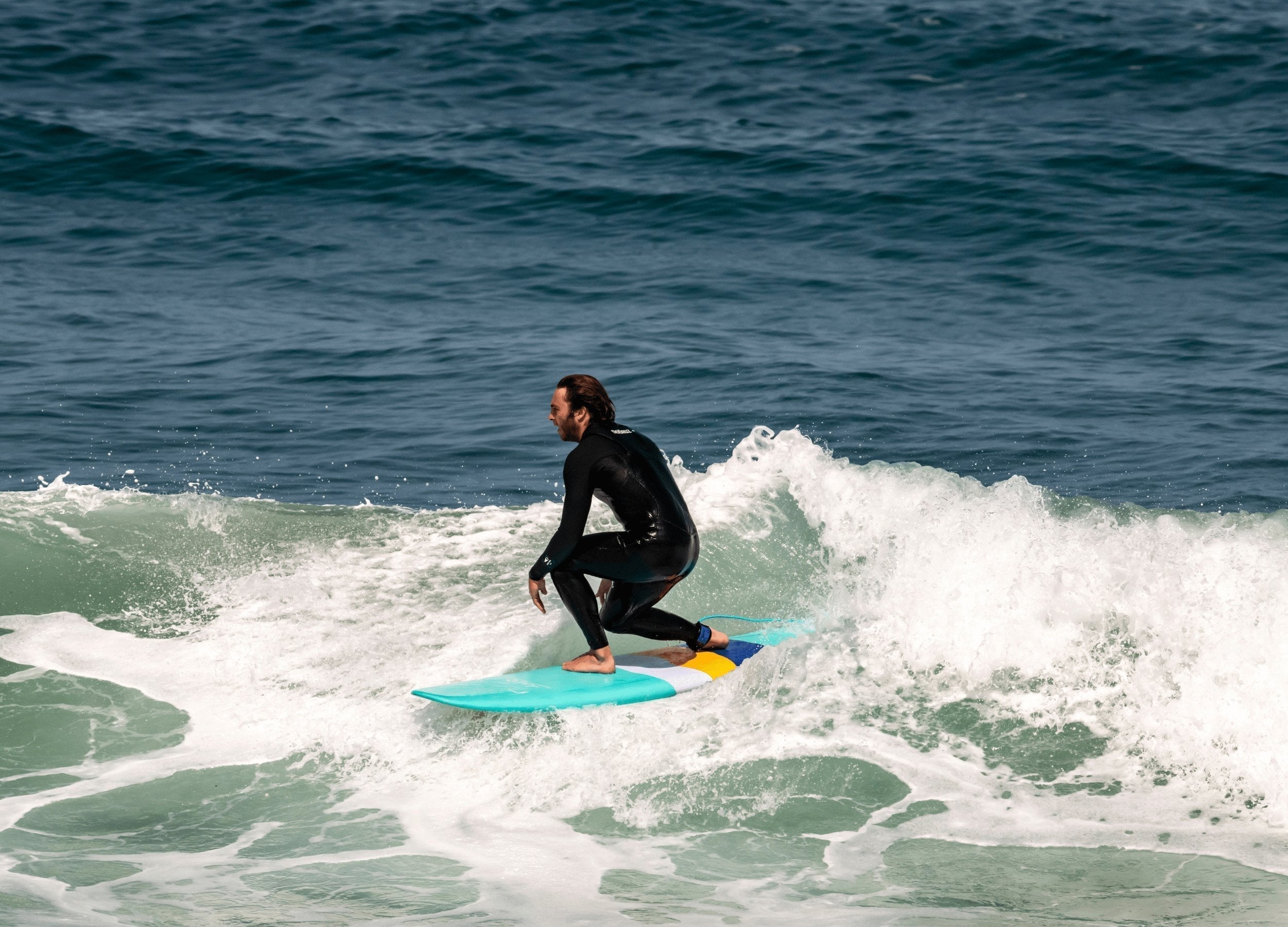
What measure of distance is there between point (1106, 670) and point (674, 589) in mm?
2915

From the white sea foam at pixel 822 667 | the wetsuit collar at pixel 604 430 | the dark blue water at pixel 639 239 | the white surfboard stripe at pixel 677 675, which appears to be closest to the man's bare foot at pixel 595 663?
the white surfboard stripe at pixel 677 675

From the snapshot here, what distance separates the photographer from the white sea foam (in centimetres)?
671

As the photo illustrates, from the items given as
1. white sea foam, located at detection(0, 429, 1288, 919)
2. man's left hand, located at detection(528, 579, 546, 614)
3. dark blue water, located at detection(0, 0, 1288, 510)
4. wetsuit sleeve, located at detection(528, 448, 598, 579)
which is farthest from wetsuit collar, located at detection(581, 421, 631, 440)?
dark blue water, located at detection(0, 0, 1288, 510)

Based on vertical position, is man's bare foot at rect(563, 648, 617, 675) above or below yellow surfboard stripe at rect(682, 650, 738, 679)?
above

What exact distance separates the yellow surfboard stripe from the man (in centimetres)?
52

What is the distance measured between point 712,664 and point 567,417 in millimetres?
1650

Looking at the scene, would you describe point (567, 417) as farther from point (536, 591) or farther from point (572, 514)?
point (536, 591)

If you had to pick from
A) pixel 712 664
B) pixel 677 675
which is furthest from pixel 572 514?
pixel 712 664

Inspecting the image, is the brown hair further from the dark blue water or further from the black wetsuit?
the dark blue water

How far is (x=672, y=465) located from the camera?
11328mm

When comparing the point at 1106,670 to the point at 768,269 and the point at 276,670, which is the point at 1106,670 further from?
the point at 768,269

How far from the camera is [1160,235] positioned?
18688 mm

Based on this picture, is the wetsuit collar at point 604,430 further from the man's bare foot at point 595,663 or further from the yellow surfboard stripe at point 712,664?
the yellow surfboard stripe at point 712,664

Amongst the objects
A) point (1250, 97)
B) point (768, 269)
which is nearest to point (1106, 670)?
point (768, 269)
